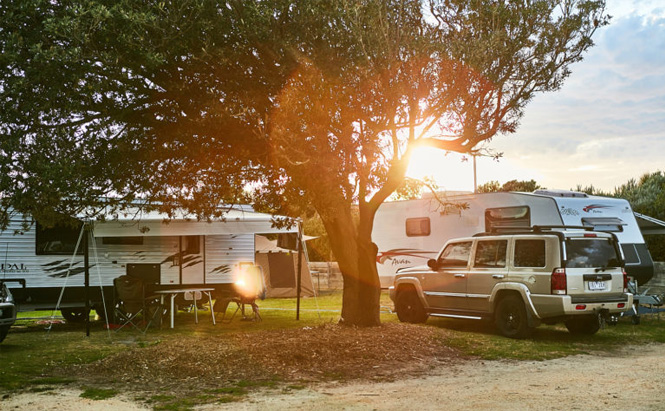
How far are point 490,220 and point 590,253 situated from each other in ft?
16.0

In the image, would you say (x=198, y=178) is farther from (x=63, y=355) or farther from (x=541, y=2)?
(x=541, y=2)

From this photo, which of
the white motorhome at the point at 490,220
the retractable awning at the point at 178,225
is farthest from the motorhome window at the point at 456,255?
the retractable awning at the point at 178,225

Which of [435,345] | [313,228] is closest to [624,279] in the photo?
[435,345]

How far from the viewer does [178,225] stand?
14.7 metres

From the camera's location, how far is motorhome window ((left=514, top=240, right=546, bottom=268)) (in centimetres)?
1123

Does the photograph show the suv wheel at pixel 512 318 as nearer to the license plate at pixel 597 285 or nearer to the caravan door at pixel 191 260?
the license plate at pixel 597 285

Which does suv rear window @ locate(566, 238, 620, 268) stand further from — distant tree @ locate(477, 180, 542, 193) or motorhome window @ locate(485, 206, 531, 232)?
distant tree @ locate(477, 180, 542, 193)

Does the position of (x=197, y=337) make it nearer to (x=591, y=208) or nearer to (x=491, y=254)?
(x=491, y=254)

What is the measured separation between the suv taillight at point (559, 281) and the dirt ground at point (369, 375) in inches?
48.4

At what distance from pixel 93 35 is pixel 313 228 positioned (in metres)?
28.9

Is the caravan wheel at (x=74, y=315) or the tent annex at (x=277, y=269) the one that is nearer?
the caravan wheel at (x=74, y=315)

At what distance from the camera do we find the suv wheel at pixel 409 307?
1371cm

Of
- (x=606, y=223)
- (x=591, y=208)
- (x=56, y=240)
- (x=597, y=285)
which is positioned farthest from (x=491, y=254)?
(x=56, y=240)

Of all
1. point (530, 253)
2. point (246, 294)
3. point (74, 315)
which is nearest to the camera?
point (530, 253)
